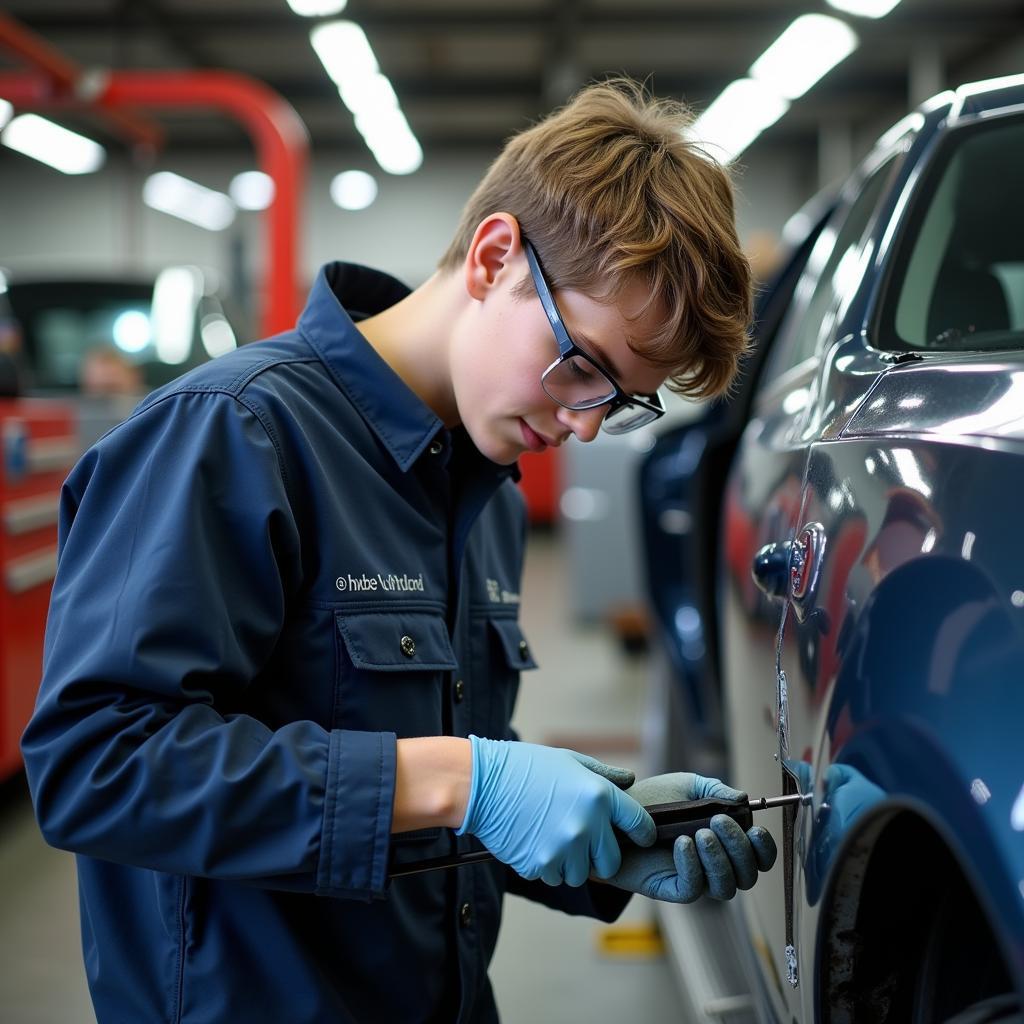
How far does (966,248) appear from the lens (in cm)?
154

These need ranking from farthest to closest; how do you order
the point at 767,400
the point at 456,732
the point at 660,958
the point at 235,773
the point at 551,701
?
the point at 551,701 → the point at 660,958 → the point at 767,400 → the point at 456,732 → the point at 235,773

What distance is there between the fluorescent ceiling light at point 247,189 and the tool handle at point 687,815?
1418 cm

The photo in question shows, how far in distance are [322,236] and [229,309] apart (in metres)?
9.09

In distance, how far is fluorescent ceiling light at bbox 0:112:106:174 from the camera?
1200 centimetres

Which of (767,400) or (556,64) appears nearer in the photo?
(767,400)

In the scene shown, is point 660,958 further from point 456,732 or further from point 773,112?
point 773,112

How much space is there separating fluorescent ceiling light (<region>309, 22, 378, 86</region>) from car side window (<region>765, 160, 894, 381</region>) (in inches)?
304

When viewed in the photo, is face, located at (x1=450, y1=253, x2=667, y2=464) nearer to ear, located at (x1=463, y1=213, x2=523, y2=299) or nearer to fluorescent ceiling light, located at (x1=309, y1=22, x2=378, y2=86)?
ear, located at (x1=463, y1=213, x2=523, y2=299)

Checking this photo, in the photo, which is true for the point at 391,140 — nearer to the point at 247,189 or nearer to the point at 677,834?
the point at 247,189

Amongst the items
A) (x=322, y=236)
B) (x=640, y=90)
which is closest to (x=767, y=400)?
(x=640, y=90)

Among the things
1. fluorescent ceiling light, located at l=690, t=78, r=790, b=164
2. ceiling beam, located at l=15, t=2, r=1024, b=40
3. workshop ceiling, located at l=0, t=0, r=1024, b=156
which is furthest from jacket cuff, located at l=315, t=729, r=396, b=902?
fluorescent ceiling light, located at l=690, t=78, r=790, b=164

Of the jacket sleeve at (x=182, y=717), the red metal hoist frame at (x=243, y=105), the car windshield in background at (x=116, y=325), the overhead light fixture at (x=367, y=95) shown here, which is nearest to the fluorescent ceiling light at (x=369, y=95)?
the overhead light fixture at (x=367, y=95)

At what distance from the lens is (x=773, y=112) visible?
1153 centimetres

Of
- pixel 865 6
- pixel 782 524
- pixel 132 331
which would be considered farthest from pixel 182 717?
pixel 865 6
